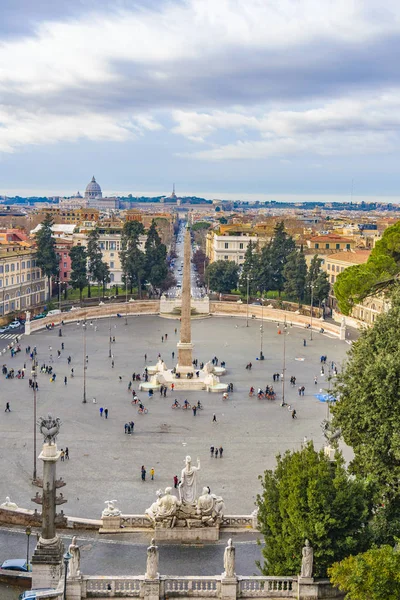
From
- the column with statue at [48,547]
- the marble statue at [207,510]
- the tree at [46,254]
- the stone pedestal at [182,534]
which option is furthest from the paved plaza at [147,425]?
the tree at [46,254]

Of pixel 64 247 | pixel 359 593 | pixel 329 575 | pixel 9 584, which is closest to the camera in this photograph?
pixel 359 593

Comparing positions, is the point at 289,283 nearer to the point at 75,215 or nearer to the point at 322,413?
the point at 322,413

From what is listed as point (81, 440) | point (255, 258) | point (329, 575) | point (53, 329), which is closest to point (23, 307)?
point (53, 329)

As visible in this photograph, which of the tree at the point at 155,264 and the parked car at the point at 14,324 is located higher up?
the tree at the point at 155,264

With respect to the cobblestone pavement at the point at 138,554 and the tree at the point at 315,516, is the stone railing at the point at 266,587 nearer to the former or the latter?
the tree at the point at 315,516

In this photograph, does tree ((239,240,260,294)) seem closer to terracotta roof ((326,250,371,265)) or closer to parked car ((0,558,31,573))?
terracotta roof ((326,250,371,265))

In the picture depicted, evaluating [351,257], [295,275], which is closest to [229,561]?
[295,275]

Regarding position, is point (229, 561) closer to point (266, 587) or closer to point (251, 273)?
point (266, 587)
